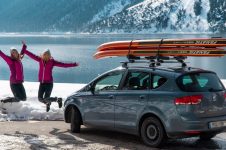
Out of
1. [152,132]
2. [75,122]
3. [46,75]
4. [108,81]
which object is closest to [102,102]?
[108,81]

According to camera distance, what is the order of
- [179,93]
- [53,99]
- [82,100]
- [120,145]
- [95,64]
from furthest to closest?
[95,64] < [53,99] < [82,100] < [120,145] < [179,93]

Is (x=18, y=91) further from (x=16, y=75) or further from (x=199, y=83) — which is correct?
(x=199, y=83)

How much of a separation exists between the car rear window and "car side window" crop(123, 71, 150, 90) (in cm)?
76

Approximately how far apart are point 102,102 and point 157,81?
1483 millimetres

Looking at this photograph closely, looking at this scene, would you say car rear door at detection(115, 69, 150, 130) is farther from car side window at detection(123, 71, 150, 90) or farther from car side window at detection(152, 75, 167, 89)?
car side window at detection(152, 75, 167, 89)

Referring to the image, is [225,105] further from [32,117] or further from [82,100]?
[32,117]

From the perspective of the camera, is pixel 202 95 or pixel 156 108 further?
pixel 156 108

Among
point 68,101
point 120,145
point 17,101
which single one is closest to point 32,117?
point 17,101

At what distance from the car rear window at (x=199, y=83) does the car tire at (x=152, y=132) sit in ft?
2.68

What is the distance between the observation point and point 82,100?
10.3 meters

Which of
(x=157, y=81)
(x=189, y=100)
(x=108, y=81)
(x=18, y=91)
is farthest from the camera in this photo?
(x=18, y=91)

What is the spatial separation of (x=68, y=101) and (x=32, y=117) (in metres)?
A: 2.15

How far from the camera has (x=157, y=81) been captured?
889cm

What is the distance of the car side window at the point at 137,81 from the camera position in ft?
29.8
